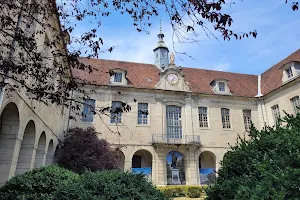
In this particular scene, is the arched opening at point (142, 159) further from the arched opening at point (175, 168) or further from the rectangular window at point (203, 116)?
the rectangular window at point (203, 116)

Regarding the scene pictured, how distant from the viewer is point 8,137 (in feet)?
28.0

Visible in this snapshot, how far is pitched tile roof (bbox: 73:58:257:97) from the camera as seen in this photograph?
72.9 feet

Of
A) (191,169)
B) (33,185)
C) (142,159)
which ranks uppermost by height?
(142,159)

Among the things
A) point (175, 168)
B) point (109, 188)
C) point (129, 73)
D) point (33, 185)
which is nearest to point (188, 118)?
point (175, 168)

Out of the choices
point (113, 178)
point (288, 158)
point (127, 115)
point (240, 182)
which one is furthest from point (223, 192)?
point (127, 115)

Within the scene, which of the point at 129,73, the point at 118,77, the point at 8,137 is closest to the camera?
the point at 8,137

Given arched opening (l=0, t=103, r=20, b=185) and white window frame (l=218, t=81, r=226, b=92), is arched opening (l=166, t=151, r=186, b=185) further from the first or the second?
arched opening (l=0, t=103, r=20, b=185)

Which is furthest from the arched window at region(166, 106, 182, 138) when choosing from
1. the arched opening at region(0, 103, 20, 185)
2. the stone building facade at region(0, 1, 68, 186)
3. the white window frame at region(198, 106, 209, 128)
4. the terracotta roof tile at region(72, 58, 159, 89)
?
the arched opening at region(0, 103, 20, 185)

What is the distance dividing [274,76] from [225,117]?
6.42 metres

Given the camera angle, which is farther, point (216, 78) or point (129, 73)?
point (216, 78)

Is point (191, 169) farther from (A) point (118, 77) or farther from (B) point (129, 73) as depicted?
(B) point (129, 73)

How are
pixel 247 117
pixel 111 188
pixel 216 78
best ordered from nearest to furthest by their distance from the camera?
1. pixel 111 188
2. pixel 247 117
3. pixel 216 78

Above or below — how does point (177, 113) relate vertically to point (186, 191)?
above

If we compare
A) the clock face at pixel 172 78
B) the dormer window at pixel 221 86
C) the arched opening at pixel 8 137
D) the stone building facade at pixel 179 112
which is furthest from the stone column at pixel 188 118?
the arched opening at pixel 8 137
